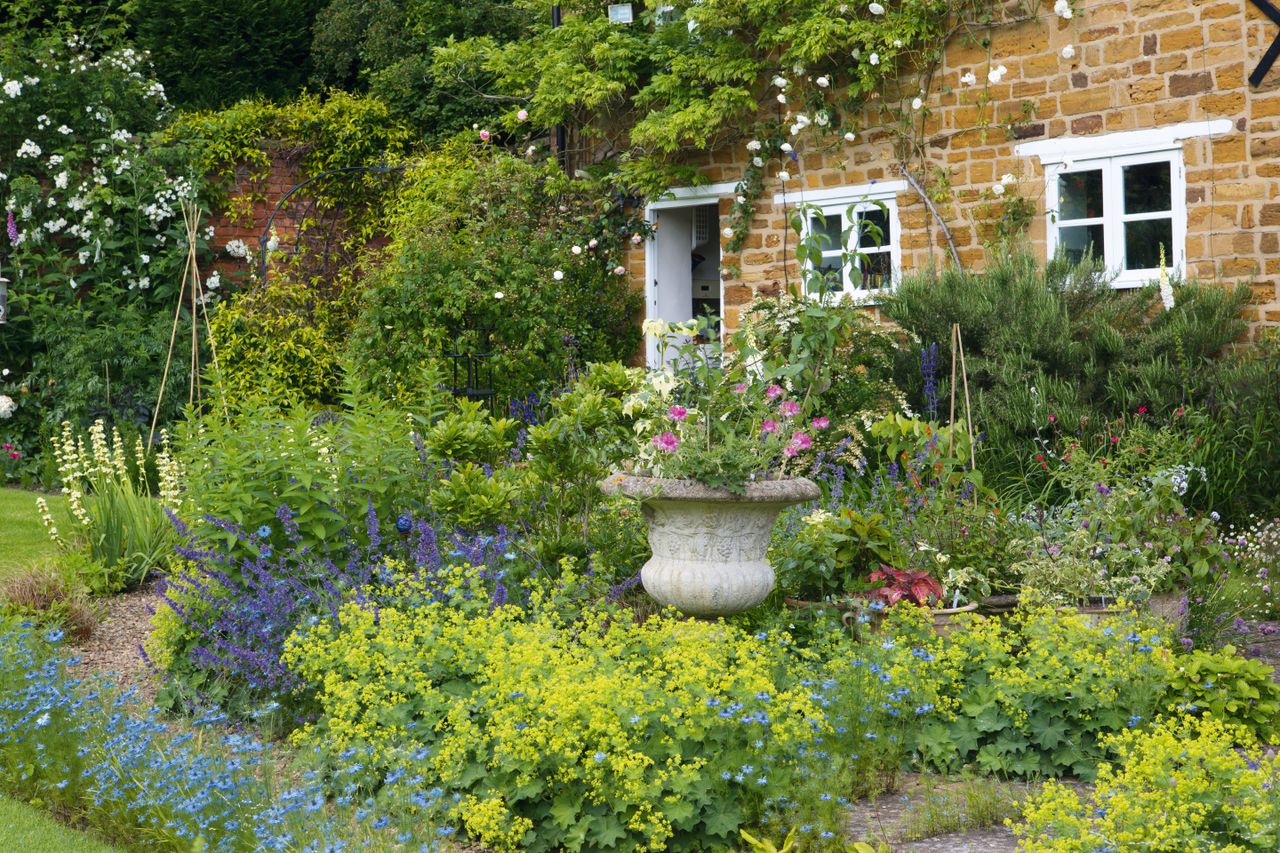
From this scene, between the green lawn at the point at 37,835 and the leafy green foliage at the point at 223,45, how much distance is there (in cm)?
1209

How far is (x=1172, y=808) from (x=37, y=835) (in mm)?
3192

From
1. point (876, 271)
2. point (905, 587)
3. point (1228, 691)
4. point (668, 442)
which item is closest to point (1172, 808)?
point (1228, 691)

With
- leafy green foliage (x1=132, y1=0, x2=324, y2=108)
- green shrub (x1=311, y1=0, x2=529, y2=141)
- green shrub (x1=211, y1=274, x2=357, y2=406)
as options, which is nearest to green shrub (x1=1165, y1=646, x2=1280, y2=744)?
green shrub (x1=211, y1=274, x2=357, y2=406)

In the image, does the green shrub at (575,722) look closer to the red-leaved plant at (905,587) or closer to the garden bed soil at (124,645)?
the red-leaved plant at (905,587)

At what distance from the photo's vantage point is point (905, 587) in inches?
195

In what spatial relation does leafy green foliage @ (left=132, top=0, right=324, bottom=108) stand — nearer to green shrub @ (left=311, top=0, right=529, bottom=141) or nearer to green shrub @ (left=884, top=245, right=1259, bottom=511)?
green shrub @ (left=311, top=0, right=529, bottom=141)

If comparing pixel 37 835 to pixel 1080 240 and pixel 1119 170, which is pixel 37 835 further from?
pixel 1119 170

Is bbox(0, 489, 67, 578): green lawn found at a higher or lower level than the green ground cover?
higher

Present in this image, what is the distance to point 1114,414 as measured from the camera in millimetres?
7664

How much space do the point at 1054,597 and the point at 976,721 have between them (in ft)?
2.89

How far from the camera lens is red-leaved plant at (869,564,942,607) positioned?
4879 mm

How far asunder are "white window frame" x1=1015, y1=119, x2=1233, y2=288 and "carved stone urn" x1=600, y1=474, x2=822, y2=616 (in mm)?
4458

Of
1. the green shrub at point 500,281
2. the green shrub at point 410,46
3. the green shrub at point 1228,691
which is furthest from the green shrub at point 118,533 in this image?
the green shrub at point 410,46

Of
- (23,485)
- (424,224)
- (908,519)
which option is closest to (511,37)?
(424,224)
